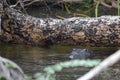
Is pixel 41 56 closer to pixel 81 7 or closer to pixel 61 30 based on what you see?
pixel 61 30

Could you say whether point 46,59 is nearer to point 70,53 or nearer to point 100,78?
point 70,53

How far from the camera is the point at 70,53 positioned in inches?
179

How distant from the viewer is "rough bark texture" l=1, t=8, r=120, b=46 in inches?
183

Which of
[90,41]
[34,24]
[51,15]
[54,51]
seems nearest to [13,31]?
[34,24]

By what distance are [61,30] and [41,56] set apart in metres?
0.46

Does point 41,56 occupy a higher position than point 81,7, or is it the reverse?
point 81,7

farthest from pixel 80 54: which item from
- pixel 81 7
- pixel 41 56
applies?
pixel 81 7

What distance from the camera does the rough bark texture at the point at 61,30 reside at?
4641 mm

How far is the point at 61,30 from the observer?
477 centimetres

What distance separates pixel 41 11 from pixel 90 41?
184 cm

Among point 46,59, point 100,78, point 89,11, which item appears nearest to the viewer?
point 100,78

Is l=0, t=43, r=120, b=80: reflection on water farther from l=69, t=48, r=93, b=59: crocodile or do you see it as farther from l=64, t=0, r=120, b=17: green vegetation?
l=64, t=0, r=120, b=17: green vegetation

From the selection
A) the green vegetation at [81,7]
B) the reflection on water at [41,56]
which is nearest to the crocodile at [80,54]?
the reflection on water at [41,56]

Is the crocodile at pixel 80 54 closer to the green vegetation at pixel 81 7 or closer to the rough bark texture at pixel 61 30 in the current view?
the rough bark texture at pixel 61 30
